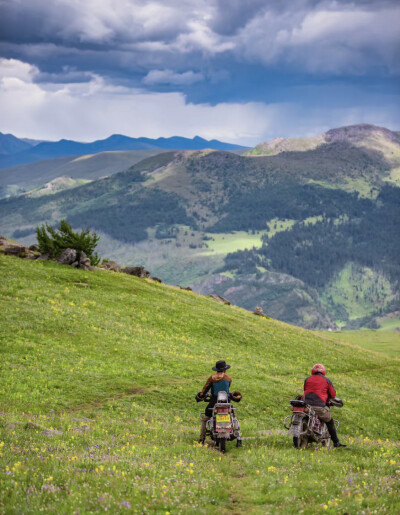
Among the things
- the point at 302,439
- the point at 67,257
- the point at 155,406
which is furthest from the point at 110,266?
the point at 302,439

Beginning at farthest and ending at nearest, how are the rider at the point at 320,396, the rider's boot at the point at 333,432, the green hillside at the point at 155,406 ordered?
1. the rider's boot at the point at 333,432
2. the rider at the point at 320,396
3. the green hillside at the point at 155,406

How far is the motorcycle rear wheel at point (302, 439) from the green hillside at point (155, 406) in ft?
1.17

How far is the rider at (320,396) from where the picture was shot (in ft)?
61.1

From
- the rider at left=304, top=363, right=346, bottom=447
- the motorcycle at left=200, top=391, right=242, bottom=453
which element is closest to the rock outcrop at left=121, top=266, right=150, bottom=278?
the motorcycle at left=200, top=391, right=242, bottom=453

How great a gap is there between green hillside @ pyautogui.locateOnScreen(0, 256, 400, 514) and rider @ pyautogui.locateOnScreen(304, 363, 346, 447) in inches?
41.5

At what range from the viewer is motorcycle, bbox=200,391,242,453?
18016 millimetres

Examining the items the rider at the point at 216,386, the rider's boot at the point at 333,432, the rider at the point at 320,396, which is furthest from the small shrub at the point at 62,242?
the rider's boot at the point at 333,432

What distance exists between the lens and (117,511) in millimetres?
10516

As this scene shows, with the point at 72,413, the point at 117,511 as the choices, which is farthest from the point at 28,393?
the point at 117,511

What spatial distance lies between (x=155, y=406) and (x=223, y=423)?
35.4 ft

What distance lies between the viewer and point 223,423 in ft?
59.2

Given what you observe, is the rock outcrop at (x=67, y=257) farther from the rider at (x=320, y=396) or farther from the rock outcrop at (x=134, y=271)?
the rider at (x=320, y=396)

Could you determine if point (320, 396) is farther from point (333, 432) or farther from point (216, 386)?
point (216, 386)

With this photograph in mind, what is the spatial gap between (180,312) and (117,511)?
4506cm
